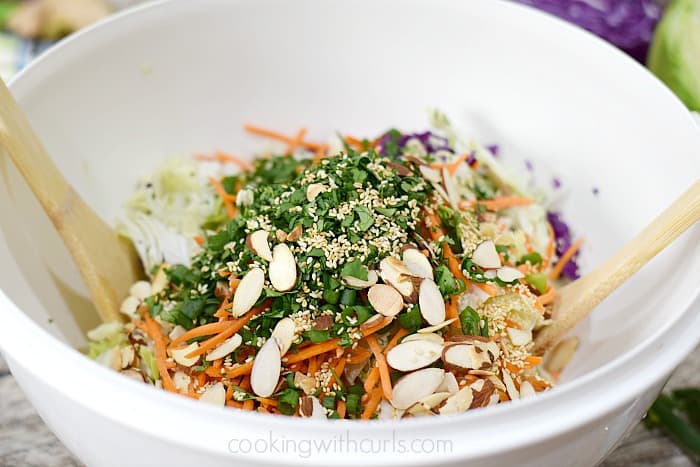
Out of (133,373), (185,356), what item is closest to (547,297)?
(185,356)

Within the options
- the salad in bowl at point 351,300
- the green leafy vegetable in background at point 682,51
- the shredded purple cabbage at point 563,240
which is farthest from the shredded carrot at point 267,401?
the green leafy vegetable in background at point 682,51

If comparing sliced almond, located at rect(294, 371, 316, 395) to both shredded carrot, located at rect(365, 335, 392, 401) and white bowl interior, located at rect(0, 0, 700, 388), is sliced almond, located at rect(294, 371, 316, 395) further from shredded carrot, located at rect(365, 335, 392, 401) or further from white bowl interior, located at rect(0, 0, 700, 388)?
white bowl interior, located at rect(0, 0, 700, 388)

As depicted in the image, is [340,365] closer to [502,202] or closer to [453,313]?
[453,313]

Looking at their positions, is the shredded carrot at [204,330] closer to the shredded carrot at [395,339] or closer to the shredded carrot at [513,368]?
the shredded carrot at [395,339]

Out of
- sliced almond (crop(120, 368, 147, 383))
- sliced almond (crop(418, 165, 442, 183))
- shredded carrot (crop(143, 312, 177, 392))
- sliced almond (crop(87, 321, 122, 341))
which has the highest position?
sliced almond (crop(418, 165, 442, 183))

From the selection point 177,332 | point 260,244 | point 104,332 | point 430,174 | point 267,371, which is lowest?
point 104,332

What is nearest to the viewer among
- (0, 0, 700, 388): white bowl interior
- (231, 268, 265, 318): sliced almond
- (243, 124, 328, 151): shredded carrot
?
(231, 268, 265, 318): sliced almond

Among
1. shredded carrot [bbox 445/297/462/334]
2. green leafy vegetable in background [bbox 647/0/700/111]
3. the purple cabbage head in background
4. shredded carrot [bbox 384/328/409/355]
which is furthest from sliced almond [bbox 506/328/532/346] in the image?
the purple cabbage head in background
